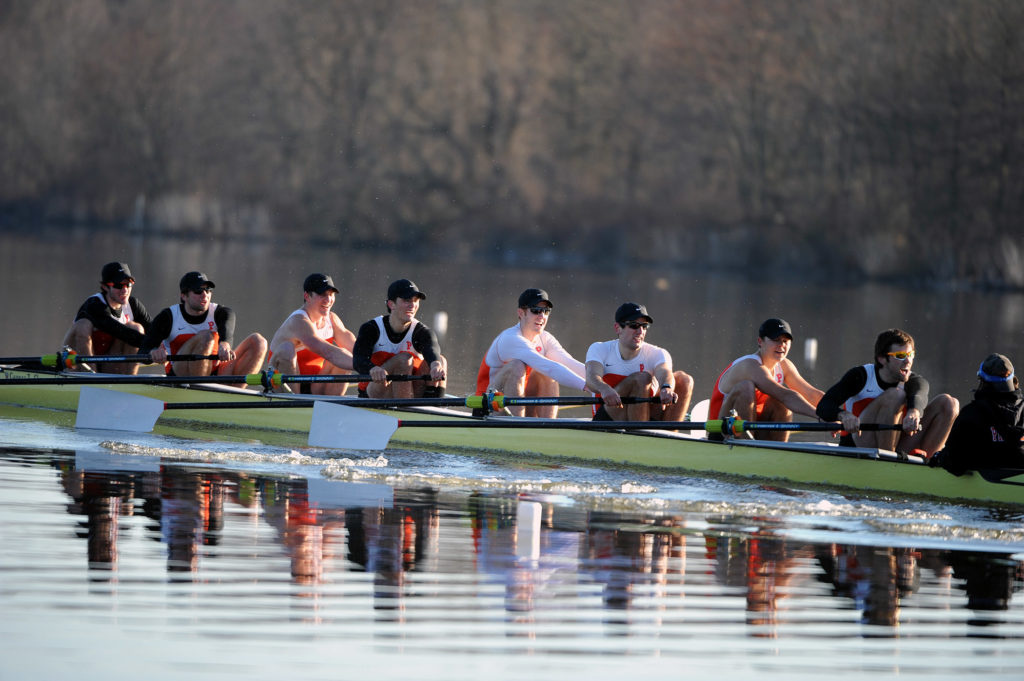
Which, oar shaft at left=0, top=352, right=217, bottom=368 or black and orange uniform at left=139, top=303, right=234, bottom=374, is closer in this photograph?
oar shaft at left=0, top=352, right=217, bottom=368

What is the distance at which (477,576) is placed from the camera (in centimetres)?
638

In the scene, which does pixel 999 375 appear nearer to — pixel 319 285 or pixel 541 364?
pixel 541 364

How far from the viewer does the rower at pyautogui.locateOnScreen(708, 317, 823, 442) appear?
30.1ft

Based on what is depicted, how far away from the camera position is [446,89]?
46.3 m

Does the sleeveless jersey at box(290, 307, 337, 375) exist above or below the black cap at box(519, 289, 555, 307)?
below

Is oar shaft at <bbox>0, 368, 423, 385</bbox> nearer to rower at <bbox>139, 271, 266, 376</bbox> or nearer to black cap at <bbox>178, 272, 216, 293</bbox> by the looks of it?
rower at <bbox>139, 271, 266, 376</bbox>

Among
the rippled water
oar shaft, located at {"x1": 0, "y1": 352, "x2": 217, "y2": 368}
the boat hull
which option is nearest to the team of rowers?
oar shaft, located at {"x1": 0, "y1": 352, "x2": 217, "y2": 368}

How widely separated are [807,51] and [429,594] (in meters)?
36.3

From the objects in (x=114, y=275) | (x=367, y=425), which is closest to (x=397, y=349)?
(x=367, y=425)

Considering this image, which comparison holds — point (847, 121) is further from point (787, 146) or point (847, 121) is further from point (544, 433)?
point (544, 433)

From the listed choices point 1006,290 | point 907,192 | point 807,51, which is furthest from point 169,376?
point 807,51

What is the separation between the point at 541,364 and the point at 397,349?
1022 mm

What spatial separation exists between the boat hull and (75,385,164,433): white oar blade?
10.4 inches

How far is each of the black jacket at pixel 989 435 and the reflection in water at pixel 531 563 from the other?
1.05 metres
